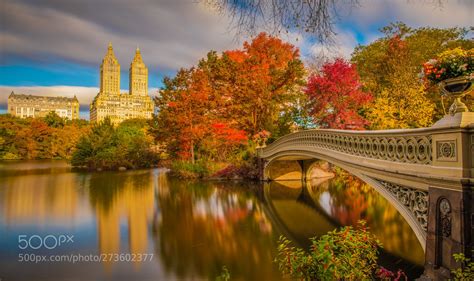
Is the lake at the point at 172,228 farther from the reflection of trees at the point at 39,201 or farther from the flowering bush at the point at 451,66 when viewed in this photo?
the flowering bush at the point at 451,66

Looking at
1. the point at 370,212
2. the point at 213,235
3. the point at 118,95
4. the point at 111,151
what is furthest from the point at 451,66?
the point at 118,95

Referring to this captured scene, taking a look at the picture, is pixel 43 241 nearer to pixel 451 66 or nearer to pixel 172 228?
pixel 172 228

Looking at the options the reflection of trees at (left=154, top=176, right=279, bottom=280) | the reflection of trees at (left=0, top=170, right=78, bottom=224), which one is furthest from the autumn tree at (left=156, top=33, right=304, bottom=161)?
the reflection of trees at (left=0, top=170, right=78, bottom=224)

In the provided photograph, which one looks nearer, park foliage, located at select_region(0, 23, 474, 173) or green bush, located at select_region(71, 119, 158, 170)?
park foliage, located at select_region(0, 23, 474, 173)

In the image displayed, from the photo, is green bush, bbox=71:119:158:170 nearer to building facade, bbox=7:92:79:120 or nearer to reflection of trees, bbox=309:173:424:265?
reflection of trees, bbox=309:173:424:265

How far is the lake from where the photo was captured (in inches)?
223

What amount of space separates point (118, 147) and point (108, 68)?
79.3m

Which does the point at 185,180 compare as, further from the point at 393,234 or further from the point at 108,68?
the point at 108,68

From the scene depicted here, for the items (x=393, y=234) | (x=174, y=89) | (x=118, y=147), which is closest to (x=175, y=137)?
(x=174, y=89)

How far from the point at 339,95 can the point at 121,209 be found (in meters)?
11.2

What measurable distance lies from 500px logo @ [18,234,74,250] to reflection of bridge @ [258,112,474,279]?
21.7 feet

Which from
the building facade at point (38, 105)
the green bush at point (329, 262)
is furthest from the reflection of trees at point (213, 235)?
the building facade at point (38, 105)

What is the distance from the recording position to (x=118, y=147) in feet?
85.0

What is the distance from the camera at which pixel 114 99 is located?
90750 millimetres
